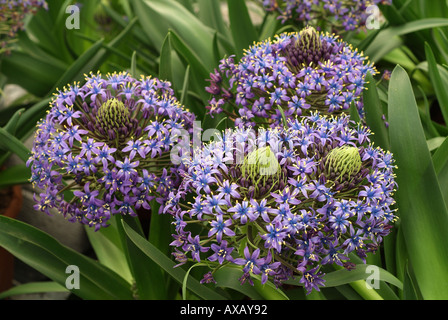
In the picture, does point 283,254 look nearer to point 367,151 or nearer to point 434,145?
point 367,151

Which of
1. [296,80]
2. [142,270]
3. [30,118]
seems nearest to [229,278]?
[142,270]

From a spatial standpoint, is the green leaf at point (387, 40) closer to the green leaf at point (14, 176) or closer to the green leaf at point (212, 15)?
the green leaf at point (212, 15)

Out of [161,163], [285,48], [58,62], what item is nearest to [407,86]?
[285,48]

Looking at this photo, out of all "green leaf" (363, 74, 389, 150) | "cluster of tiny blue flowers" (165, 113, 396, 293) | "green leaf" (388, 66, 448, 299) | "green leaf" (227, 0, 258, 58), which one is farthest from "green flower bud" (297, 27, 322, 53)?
"green leaf" (227, 0, 258, 58)

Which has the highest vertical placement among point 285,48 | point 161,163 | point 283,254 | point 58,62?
point 58,62

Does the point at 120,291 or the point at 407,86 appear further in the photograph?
the point at 120,291

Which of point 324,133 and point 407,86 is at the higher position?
point 407,86
